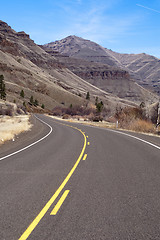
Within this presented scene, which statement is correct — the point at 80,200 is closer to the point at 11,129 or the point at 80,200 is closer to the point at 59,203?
the point at 59,203

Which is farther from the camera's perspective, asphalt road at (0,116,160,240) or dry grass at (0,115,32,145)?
dry grass at (0,115,32,145)

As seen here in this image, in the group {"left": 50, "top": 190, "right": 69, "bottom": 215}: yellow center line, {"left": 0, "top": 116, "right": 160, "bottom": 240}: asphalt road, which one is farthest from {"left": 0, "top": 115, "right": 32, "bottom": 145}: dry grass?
{"left": 50, "top": 190, "right": 69, "bottom": 215}: yellow center line

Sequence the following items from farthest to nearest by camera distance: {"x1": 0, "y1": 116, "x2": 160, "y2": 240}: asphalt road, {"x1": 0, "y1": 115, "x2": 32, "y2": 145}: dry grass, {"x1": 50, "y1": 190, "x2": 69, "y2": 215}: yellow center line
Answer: {"x1": 0, "y1": 115, "x2": 32, "y2": 145}: dry grass
{"x1": 50, "y1": 190, "x2": 69, "y2": 215}: yellow center line
{"x1": 0, "y1": 116, "x2": 160, "y2": 240}: asphalt road

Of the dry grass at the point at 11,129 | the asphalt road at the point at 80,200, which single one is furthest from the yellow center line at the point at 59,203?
the dry grass at the point at 11,129

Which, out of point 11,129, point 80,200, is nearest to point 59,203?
point 80,200

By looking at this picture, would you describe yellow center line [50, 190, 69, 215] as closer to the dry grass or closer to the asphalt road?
the asphalt road

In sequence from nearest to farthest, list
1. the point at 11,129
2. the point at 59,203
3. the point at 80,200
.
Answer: the point at 59,203
the point at 80,200
the point at 11,129

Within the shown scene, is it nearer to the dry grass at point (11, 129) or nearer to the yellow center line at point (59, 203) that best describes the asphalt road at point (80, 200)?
the yellow center line at point (59, 203)

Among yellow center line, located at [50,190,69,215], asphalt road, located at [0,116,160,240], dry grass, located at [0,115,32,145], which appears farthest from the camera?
dry grass, located at [0,115,32,145]

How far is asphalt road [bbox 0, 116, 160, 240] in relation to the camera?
12.0ft

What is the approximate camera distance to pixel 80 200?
16.1 feet

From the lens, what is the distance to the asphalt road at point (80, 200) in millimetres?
3660

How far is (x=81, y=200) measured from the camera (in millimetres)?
4910

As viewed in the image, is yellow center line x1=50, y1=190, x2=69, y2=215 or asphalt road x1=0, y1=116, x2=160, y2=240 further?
yellow center line x1=50, y1=190, x2=69, y2=215
